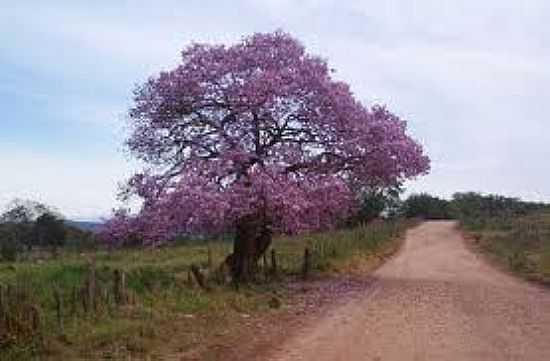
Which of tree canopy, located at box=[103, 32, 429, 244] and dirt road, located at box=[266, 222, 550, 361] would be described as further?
tree canopy, located at box=[103, 32, 429, 244]

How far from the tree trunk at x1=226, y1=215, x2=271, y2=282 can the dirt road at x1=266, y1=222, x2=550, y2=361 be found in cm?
358

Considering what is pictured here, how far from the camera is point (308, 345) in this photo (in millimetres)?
16719

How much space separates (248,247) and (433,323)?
10.1 meters

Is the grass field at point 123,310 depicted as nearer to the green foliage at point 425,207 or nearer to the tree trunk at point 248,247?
the tree trunk at point 248,247

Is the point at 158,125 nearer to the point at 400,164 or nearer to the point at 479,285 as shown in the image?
the point at 400,164

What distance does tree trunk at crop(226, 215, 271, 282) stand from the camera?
92.7ft

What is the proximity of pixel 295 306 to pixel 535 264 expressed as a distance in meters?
16.8

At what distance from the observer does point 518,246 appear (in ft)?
165

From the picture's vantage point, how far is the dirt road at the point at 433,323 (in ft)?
51.8

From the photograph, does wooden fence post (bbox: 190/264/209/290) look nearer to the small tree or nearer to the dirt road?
the dirt road

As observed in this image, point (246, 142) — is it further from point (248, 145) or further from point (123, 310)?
point (123, 310)

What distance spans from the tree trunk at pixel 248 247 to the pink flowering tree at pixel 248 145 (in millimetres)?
33

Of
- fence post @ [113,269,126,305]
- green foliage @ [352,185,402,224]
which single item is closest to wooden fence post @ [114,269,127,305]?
fence post @ [113,269,126,305]

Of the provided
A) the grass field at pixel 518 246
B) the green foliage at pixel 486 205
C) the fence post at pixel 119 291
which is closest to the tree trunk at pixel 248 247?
the fence post at pixel 119 291
